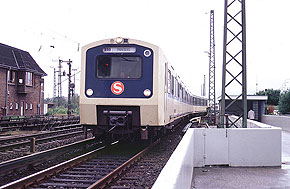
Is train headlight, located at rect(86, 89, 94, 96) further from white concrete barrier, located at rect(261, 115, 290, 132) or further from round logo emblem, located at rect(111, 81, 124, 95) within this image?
white concrete barrier, located at rect(261, 115, 290, 132)

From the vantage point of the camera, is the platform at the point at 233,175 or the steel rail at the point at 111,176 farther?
the platform at the point at 233,175

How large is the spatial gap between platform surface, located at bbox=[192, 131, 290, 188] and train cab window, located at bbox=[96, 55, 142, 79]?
3509 millimetres

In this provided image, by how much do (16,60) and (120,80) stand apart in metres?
30.5

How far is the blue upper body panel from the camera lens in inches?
390

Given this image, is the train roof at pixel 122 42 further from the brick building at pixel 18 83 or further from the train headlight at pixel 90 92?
the brick building at pixel 18 83

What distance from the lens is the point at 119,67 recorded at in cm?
1018

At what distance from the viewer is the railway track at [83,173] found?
6324 millimetres

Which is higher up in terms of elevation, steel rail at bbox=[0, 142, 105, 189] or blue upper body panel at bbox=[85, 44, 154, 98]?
blue upper body panel at bbox=[85, 44, 154, 98]

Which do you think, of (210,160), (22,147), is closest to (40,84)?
(22,147)

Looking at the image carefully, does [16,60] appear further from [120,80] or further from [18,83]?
[120,80]

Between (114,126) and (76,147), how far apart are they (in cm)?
169

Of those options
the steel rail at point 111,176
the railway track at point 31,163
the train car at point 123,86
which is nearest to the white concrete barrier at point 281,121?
the train car at point 123,86

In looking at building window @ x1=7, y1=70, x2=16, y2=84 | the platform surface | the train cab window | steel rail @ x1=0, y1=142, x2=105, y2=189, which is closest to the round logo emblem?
the train cab window

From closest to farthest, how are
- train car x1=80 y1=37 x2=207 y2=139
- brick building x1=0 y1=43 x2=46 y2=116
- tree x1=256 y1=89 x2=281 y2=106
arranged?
train car x1=80 y1=37 x2=207 y2=139
brick building x1=0 y1=43 x2=46 y2=116
tree x1=256 y1=89 x2=281 y2=106
